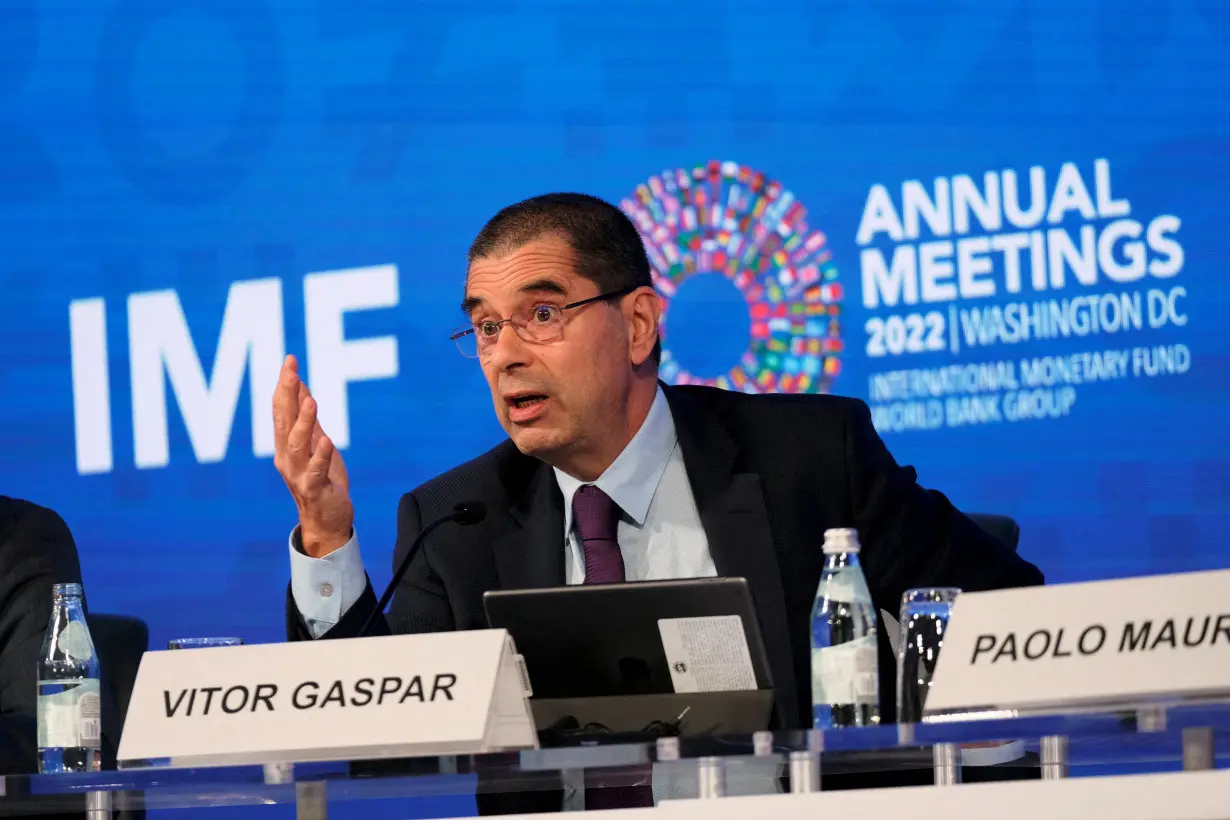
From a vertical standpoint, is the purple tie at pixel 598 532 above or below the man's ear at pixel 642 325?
below

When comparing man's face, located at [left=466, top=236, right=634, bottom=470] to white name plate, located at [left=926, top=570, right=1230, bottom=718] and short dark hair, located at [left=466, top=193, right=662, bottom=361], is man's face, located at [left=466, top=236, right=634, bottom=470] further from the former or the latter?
white name plate, located at [left=926, top=570, right=1230, bottom=718]

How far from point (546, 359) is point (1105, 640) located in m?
1.41

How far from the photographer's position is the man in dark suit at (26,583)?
283 centimetres

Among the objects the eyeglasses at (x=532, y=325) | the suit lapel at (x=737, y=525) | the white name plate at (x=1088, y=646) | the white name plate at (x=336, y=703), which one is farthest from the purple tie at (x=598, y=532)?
the white name plate at (x=1088, y=646)

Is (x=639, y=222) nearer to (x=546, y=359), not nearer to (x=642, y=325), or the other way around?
(x=642, y=325)

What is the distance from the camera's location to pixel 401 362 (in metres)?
3.95

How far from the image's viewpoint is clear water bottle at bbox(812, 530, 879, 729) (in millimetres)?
1938

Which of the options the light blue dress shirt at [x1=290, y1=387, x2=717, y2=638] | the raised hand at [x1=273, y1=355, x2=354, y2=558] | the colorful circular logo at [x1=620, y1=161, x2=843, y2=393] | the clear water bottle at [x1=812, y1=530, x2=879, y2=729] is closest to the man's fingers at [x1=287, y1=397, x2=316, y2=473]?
the raised hand at [x1=273, y1=355, x2=354, y2=558]

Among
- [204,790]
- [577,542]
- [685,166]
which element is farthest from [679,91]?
[204,790]

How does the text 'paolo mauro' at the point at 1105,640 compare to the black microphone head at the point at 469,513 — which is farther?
the black microphone head at the point at 469,513

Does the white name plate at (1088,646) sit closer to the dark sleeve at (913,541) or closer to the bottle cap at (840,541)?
the bottle cap at (840,541)

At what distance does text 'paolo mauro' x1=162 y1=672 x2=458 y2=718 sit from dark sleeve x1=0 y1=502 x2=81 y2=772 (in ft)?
3.37

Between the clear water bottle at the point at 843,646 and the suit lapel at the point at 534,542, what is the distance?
0.70 m

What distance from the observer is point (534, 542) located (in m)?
2.77
